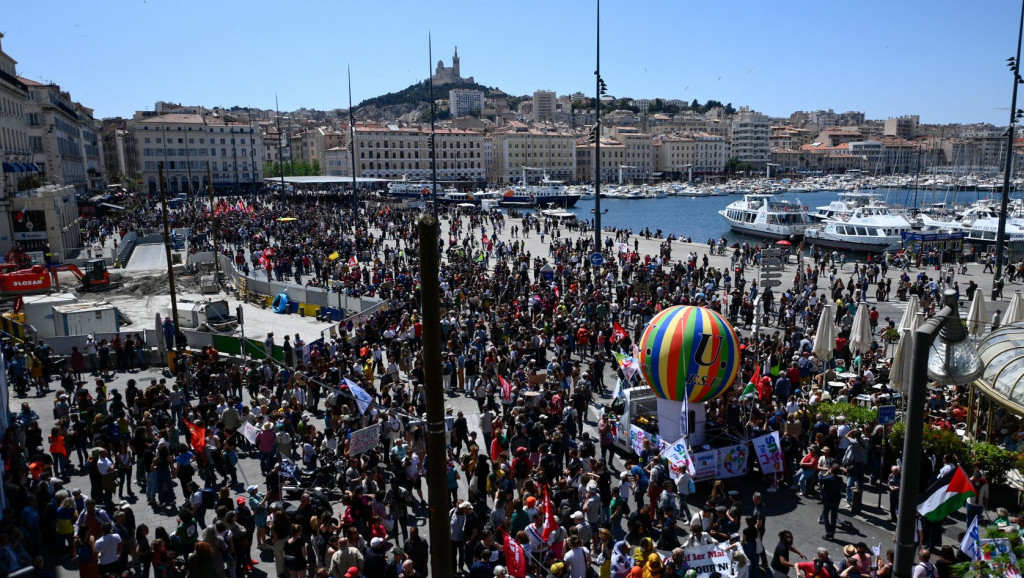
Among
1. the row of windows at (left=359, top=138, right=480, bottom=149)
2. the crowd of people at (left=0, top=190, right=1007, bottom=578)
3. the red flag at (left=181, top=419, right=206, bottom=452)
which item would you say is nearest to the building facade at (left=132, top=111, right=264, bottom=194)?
the row of windows at (left=359, top=138, right=480, bottom=149)

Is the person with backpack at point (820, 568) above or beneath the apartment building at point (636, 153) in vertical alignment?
beneath

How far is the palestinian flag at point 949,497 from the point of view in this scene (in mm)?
9828

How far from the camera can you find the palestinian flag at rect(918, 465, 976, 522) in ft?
32.2

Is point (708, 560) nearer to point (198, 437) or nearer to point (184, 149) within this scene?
point (198, 437)

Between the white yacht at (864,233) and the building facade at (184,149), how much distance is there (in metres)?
80.2

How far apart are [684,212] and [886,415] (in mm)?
94490

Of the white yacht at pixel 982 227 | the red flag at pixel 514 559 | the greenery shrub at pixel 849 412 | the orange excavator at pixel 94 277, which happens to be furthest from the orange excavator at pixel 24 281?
the white yacht at pixel 982 227

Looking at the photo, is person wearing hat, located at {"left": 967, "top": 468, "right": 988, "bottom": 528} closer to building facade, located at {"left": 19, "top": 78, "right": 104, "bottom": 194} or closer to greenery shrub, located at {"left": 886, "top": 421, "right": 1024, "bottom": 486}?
greenery shrub, located at {"left": 886, "top": 421, "right": 1024, "bottom": 486}

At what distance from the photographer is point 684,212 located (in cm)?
10519

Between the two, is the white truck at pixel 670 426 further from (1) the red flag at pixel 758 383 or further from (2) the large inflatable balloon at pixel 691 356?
(1) the red flag at pixel 758 383

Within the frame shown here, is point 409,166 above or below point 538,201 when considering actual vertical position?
above

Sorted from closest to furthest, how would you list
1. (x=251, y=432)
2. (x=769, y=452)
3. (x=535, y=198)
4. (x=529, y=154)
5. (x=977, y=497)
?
(x=977, y=497) < (x=769, y=452) < (x=251, y=432) < (x=535, y=198) < (x=529, y=154)

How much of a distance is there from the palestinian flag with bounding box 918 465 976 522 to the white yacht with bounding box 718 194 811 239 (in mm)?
45413

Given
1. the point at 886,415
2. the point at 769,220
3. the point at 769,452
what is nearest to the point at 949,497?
the point at 769,452
